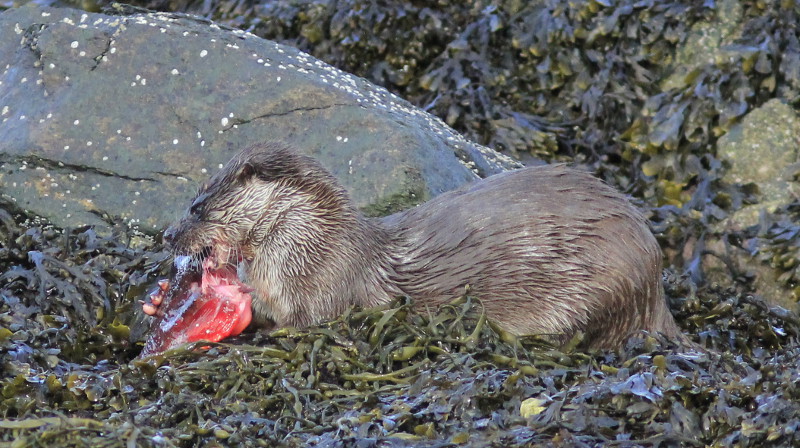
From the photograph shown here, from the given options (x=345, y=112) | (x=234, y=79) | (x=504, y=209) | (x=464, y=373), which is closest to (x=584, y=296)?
(x=504, y=209)

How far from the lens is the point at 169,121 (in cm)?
534

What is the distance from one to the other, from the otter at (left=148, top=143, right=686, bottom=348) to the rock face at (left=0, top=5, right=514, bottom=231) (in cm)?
83

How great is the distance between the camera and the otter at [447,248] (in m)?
3.99

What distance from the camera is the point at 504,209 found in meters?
4.04

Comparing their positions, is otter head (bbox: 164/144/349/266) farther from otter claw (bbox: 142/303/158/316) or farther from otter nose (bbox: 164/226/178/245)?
otter claw (bbox: 142/303/158/316)

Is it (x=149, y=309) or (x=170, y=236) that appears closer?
(x=149, y=309)

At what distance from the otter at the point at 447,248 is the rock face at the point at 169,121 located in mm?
827

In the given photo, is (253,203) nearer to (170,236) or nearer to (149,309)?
(170,236)

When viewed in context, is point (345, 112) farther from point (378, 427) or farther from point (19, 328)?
point (378, 427)

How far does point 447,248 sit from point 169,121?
6.17ft

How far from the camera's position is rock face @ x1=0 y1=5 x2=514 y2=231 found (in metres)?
5.05

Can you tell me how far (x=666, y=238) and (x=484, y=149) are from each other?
1.04 meters

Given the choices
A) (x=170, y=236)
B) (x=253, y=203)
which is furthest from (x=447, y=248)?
(x=170, y=236)

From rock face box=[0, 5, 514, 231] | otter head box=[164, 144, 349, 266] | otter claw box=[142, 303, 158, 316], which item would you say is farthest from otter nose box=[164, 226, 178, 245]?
rock face box=[0, 5, 514, 231]
